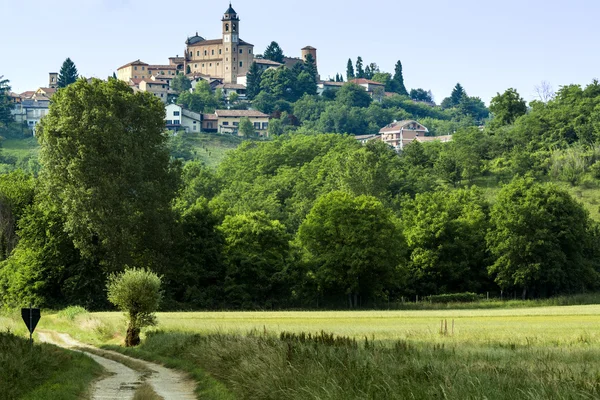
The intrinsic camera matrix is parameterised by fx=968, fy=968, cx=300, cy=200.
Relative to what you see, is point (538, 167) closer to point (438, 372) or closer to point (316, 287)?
point (316, 287)

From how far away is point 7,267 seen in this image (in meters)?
82.7

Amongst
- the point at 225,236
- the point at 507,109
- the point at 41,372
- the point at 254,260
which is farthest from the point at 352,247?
the point at 507,109

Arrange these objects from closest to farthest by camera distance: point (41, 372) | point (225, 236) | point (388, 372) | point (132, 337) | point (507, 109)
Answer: point (388, 372)
point (41, 372)
point (132, 337)
point (225, 236)
point (507, 109)

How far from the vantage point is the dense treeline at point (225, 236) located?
76125 millimetres

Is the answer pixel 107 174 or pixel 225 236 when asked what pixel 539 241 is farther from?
pixel 107 174

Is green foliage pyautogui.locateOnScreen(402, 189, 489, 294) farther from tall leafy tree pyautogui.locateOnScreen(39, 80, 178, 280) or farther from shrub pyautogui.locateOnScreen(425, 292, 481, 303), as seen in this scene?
tall leafy tree pyautogui.locateOnScreen(39, 80, 178, 280)

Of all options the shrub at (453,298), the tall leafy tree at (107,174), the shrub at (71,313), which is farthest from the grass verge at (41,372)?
the shrub at (453,298)

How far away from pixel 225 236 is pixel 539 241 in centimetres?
3027

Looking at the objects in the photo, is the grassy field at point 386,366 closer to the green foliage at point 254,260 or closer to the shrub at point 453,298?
the green foliage at point 254,260

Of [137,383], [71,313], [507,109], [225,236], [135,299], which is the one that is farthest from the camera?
[507,109]

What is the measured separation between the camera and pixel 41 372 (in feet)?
93.5

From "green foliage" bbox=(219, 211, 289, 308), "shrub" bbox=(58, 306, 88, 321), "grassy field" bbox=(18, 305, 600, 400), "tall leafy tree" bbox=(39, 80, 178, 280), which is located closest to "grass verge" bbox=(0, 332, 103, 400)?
"grassy field" bbox=(18, 305, 600, 400)

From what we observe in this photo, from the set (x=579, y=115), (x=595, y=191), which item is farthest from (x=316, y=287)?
(x=579, y=115)

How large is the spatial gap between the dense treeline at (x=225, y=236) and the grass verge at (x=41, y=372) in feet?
135
